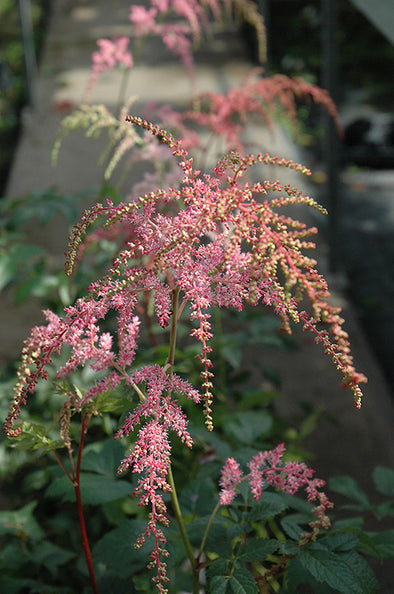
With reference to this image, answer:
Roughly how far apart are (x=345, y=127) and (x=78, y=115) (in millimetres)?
3581

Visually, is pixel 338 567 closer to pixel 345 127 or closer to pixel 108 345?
pixel 108 345

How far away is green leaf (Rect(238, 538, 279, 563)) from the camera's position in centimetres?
114

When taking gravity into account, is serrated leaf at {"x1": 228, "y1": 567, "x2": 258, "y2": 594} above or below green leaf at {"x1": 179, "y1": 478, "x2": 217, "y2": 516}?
above

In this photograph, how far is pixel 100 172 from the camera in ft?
14.8

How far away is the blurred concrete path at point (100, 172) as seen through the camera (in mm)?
2578

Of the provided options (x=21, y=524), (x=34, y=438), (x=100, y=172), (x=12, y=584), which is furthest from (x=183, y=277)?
(x=100, y=172)

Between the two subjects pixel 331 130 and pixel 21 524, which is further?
pixel 331 130

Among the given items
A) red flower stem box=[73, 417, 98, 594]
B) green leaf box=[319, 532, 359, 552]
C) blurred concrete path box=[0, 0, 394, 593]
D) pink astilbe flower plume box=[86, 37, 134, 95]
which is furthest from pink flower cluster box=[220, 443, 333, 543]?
pink astilbe flower plume box=[86, 37, 134, 95]

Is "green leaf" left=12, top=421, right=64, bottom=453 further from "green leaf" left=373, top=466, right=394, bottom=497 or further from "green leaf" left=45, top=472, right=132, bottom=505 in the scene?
"green leaf" left=373, top=466, right=394, bottom=497

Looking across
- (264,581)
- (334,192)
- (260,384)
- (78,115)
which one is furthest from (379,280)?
(264,581)

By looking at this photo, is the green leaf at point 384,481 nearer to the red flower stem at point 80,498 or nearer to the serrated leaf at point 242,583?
the serrated leaf at point 242,583

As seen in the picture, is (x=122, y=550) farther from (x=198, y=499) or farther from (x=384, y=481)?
(x=384, y=481)

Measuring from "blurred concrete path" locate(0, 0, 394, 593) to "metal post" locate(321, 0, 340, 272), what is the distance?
0.80 ft

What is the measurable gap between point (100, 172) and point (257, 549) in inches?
143
